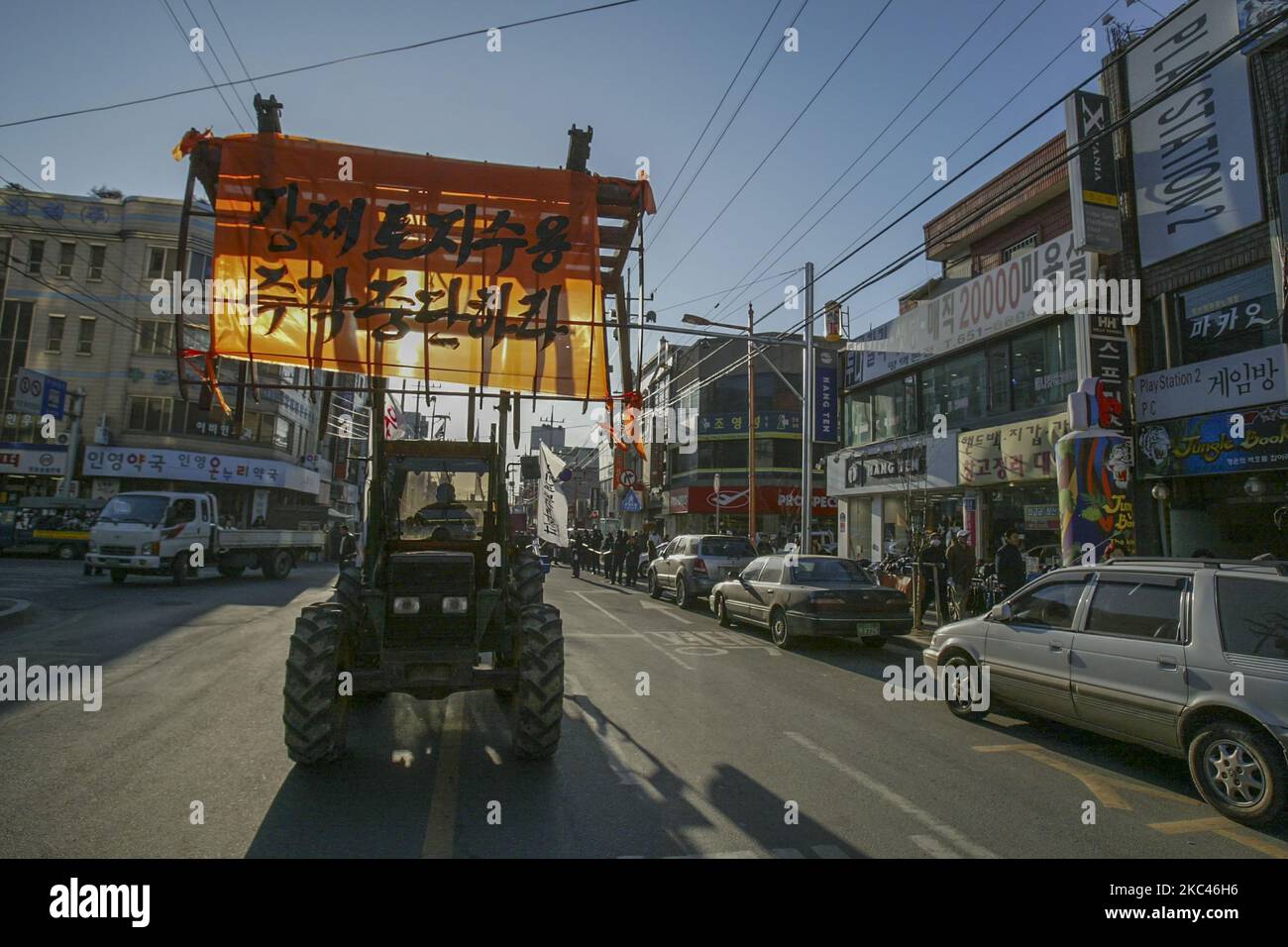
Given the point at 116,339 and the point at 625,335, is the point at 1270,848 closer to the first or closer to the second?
the point at 625,335

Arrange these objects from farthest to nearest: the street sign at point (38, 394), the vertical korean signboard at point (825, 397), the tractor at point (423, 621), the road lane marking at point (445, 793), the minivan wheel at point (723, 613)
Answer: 1. the street sign at point (38, 394)
2. the vertical korean signboard at point (825, 397)
3. the minivan wheel at point (723, 613)
4. the tractor at point (423, 621)
5. the road lane marking at point (445, 793)

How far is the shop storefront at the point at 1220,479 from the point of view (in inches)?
435

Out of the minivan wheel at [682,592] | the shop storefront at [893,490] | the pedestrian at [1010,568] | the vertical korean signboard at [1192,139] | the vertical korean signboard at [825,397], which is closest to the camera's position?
the vertical korean signboard at [1192,139]

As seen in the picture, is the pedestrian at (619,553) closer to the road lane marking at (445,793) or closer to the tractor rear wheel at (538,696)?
the road lane marking at (445,793)

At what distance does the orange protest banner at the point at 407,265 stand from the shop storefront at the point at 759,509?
115ft

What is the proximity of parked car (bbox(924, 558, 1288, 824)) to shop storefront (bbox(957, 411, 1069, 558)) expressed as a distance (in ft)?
29.9

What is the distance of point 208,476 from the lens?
3719 cm

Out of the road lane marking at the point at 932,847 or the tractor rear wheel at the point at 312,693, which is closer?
the road lane marking at the point at 932,847

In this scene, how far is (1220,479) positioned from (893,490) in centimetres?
918

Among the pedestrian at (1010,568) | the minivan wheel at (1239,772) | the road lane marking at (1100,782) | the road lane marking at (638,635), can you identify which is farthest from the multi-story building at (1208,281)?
the road lane marking at (638,635)

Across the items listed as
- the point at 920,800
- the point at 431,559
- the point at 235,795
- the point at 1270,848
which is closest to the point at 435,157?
the point at 431,559

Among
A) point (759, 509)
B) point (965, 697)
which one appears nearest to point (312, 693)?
point (965, 697)

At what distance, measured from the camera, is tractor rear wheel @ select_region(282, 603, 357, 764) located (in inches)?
A: 205

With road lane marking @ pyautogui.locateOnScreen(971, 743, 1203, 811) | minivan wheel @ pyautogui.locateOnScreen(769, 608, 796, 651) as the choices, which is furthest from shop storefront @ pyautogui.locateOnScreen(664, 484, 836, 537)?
road lane marking @ pyautogui.locateOnScreen(971, 743, 1203, 811)
